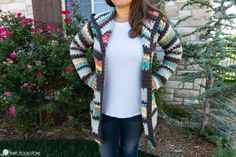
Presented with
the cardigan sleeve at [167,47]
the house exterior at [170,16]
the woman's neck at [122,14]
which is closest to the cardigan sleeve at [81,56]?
the woman's neck at [122,14]

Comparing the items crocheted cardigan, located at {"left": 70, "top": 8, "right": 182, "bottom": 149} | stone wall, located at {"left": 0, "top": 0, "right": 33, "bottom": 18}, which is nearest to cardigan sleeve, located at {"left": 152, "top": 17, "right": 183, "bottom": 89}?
crocheted cardigan, located at {"left": 70, "top": 8, "right": 182, "bottom": 149}

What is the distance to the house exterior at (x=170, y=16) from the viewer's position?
10.7 feet

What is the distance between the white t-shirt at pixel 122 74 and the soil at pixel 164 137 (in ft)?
4.43

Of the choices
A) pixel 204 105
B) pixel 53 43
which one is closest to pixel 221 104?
pixel 204 105

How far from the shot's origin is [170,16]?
3.33m

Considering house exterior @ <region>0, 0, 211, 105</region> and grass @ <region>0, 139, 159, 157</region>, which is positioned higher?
house exterior @ <region>0, 0, 211, 105</region>

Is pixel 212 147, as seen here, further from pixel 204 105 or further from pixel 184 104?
pixel 184 104

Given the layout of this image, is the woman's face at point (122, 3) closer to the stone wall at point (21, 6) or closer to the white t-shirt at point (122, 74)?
the white t-shirt at point (122, 74)

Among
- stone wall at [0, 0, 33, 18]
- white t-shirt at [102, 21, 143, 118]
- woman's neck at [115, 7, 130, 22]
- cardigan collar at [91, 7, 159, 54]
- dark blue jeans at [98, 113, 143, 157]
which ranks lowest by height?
dark blue jeans at [98, 113, 143, 157]

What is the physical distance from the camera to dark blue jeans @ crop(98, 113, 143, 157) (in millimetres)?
1631

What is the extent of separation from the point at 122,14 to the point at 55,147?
6.33 feet

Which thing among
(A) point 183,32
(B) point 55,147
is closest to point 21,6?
(B) point 55,147

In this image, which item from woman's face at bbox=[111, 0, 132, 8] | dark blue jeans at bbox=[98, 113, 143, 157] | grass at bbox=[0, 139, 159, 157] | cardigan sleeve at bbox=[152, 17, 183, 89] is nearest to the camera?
woman's face at bbox=[111, 0, 132, 8]

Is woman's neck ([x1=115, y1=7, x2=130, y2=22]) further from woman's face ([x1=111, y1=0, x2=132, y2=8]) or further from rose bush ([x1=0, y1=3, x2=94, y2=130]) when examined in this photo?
rose bush ([x1=0, y1=3, x2=94, y2=130])
